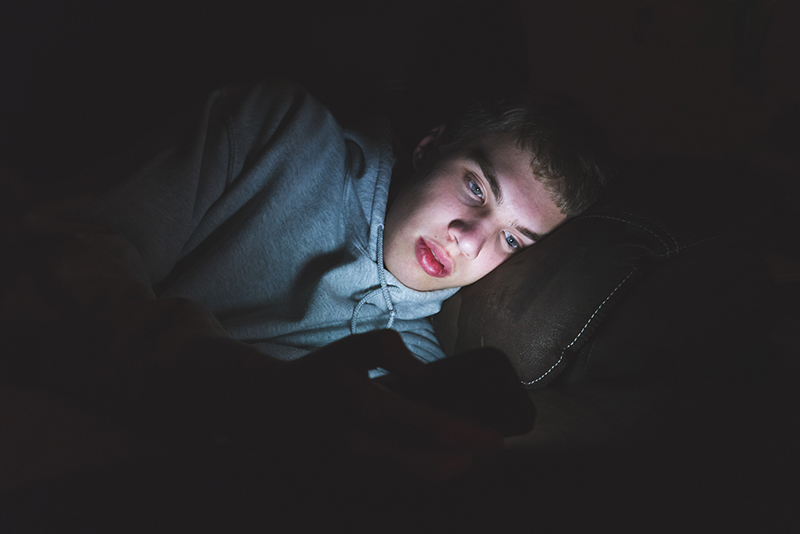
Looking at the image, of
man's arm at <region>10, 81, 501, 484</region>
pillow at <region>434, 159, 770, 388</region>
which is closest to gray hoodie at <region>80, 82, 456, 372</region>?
man's arm at <region>10, 81, 501, 484</region>

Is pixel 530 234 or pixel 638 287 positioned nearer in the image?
pixel 638 287

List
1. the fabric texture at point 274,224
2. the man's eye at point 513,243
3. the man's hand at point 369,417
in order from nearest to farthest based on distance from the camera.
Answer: the man's hand at point 369,417 < the fabric texture at point 274,224 < the man's eye at point 513,243

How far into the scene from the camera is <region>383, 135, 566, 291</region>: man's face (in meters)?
0.97

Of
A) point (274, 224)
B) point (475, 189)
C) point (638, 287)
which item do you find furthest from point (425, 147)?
point (638, 287)

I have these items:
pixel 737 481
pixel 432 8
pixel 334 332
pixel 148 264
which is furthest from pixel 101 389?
pixel 432 8

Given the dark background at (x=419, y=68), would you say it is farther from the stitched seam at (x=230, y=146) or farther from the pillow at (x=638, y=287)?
the stitched seam at (x=230, y=146)

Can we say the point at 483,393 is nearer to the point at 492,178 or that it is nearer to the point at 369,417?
the point at 369,417

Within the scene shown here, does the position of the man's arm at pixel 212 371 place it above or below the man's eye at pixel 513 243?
above

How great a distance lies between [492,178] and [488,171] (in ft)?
0.07

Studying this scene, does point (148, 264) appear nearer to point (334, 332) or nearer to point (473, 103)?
point (334, 332)

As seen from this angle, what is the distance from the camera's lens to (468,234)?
954 mm

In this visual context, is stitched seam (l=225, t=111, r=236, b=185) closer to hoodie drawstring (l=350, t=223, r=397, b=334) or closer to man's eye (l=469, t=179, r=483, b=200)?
hoodie drawstring (l=350, t=223, r=397, b=334)

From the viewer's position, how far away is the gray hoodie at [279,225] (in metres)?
0.88

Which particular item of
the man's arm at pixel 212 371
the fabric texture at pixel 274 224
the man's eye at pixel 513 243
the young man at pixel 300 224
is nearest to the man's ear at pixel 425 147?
the young man at pixel 300 224
